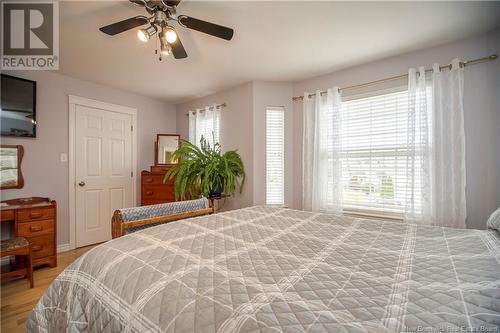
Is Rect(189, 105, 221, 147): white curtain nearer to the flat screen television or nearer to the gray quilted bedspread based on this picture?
the flat screen television

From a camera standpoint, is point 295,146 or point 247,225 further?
point 295,146

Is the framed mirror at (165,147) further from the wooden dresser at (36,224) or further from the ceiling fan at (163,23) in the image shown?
the ceiling fan at (163,23)

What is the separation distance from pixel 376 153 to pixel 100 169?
3.68 m

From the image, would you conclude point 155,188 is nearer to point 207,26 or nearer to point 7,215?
point 7,215

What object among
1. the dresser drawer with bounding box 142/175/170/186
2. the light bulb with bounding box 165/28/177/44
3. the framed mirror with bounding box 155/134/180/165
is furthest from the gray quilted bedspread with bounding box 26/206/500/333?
the framed mirror with bounding box 155/134/180/165

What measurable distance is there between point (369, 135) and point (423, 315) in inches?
89.7

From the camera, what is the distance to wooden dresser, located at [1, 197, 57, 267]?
7.29 feet

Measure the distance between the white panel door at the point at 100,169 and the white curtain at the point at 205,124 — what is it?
978 mm

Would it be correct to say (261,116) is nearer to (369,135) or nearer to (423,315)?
(369,135)

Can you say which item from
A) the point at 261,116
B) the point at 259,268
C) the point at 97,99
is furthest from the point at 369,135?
the point at 97,99

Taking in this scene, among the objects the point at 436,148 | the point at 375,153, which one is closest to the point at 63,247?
the point at 375,153

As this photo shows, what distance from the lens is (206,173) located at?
9.36ft

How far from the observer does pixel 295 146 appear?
10.1 feet

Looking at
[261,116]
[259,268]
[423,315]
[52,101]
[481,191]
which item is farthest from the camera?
[261,116]
